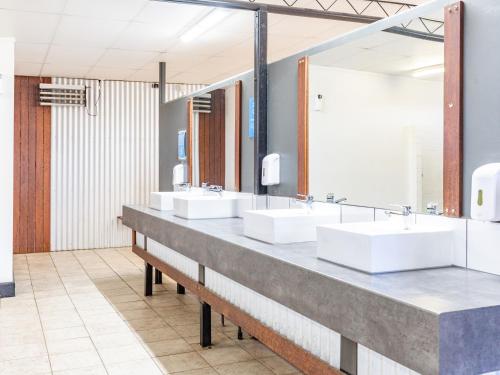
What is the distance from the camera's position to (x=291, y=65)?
397cm

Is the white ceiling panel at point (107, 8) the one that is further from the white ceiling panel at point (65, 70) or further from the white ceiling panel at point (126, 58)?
the white ceiling panel at point (65, 70)

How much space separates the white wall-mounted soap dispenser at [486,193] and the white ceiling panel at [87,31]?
156 inches

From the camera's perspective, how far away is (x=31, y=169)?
8250mm

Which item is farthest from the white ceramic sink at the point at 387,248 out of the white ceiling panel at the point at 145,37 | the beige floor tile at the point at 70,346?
the white ceiling panel at the point at 145,37

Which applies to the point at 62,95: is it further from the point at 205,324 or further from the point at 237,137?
the point at 205,324

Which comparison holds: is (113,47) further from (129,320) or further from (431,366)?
(431,366)

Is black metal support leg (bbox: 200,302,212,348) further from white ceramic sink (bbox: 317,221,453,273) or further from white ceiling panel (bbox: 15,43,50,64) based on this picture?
white ceiling panel (bbox: 15,43,50,64)

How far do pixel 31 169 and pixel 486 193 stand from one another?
7.46 m

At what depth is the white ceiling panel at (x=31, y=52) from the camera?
6.14 m

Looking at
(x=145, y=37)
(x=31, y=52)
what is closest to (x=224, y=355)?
(x=145, y=37)

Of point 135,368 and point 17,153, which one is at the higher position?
point 17,153

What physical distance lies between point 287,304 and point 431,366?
3.01 feet

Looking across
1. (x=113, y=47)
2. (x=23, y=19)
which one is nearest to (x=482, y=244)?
(x=23, y=19)

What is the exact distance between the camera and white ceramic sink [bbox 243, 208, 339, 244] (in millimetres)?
3008
